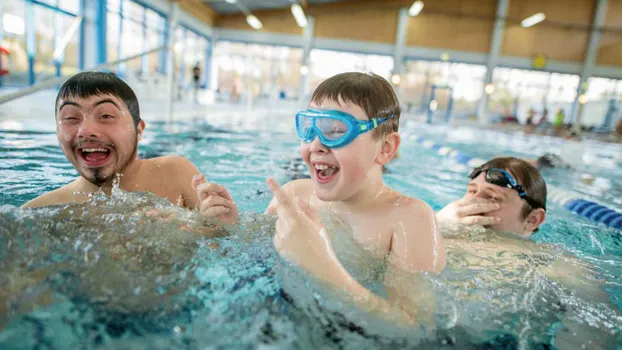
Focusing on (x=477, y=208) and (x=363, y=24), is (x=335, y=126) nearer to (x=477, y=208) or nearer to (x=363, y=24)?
(x=477, y=208)

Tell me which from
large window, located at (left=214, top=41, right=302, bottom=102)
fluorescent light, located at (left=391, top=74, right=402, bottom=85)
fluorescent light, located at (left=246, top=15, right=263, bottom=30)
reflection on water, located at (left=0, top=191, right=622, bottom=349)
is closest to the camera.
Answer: reflection on water, located at (left=0, top=191, right=622, bottom=349)

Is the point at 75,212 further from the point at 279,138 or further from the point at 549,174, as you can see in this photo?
the point at 549,174

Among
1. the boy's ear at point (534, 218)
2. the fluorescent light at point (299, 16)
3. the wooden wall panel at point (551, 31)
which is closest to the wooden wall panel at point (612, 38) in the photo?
the wooden wall panel at point (551, 31)

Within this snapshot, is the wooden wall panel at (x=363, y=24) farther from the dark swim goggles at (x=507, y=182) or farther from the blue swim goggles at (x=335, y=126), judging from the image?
the blue swim goggles at (x=335, y=126)

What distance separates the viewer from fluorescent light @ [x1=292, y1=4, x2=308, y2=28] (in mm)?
22108

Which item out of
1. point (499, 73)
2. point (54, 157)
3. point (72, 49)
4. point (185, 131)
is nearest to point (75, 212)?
point (54, 157)

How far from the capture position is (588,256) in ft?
8.89

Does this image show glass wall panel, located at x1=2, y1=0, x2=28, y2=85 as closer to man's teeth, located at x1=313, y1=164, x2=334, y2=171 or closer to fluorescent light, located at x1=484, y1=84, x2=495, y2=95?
man's teeth, located at x1=313, y1=164, x2=334, y2=171

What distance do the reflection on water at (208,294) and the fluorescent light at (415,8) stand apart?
76.1 feet

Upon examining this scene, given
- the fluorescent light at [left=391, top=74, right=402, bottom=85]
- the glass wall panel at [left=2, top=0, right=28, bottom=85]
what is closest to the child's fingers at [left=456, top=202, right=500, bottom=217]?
the glass wall panel at [left=2, top=0, right=28, bottom=85]

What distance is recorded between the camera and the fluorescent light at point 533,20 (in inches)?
892

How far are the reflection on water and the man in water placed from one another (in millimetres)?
173

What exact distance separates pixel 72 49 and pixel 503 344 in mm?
16548

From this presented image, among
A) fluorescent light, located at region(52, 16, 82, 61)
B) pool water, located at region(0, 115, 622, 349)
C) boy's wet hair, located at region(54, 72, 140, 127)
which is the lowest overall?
pool water, located at region(0, 115, 622, 349)
